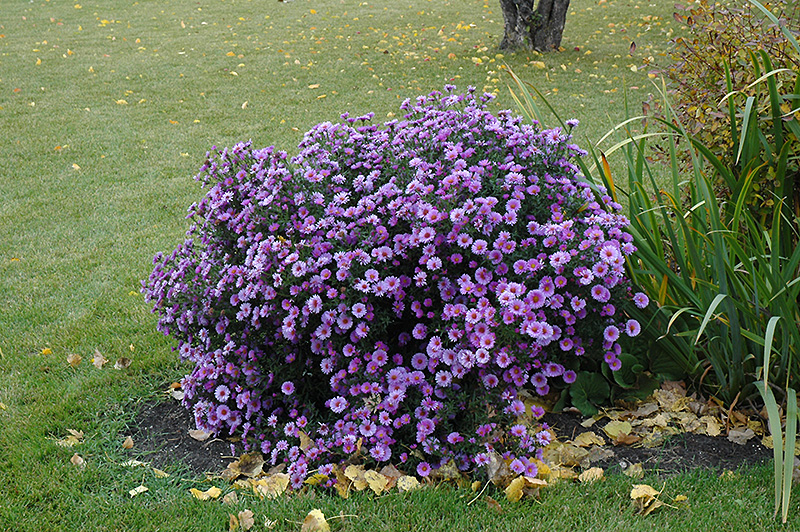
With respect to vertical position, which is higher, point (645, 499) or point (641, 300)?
point (641, 300)

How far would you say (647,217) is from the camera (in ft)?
9.95

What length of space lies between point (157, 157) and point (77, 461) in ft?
15.3

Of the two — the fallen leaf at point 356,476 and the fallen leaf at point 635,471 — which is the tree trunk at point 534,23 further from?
the fallen leaf at point 356,476

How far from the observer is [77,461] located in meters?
2.83

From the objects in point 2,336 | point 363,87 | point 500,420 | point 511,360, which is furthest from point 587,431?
point 363,87

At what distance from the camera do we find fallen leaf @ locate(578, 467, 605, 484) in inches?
99.2

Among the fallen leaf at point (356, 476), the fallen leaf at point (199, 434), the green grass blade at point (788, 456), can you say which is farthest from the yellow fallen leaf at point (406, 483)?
the green grass blade at point (788, 456)

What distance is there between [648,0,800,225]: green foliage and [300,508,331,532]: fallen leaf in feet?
6.57

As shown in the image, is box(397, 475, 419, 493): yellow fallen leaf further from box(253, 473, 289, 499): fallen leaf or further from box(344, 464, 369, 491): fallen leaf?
box(253, 473, 289, 499): fallen leaf

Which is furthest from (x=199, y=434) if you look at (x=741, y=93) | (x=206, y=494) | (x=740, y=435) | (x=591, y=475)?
(x=741, y=93)

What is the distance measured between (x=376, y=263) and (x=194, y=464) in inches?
43.6

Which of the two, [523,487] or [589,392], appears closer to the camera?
[523,487]

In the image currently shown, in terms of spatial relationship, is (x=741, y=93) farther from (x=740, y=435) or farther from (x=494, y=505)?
(x=494, y=505)

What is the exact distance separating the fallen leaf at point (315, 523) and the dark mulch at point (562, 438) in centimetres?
59
